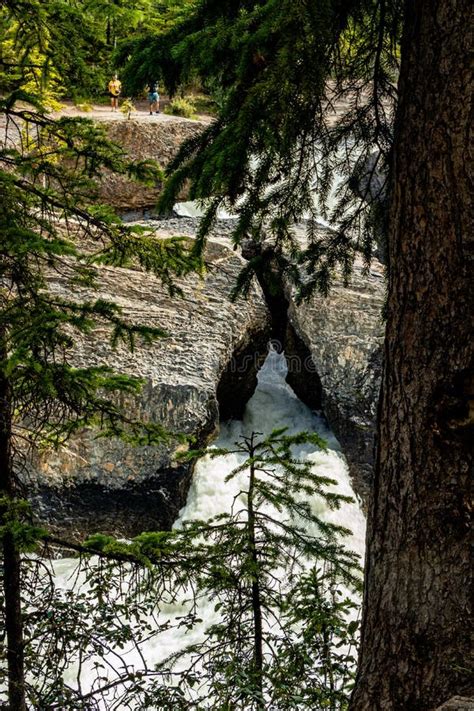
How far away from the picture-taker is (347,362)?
410 inches

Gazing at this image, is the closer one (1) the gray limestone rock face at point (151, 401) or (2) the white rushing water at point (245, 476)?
(2) the white rushing water at point (245, 476)

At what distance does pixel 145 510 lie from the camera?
8.66 metres

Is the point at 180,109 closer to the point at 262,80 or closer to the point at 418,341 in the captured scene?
the point at 262,80

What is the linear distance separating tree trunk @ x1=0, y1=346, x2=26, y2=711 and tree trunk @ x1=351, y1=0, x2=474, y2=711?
2.13 m

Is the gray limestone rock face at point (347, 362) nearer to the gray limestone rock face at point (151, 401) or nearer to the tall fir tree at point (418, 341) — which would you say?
the gray limestone rock face at point (151, 401)

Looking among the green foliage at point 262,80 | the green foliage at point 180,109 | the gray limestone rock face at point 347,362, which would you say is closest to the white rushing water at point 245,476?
the gray limestone rock face at point 347,362

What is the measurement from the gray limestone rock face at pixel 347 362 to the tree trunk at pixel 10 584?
245 inches

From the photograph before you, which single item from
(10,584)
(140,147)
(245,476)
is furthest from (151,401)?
(140,147)

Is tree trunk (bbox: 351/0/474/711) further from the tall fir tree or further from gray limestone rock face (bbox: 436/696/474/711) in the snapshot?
gray limestone rock face (bbox: 436/696/474/711)

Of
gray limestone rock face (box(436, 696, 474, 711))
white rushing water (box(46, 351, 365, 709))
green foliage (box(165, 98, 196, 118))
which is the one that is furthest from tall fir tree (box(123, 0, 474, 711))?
green foliage (box(165, 98, 196, 118))

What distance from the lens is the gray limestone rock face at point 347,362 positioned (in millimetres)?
10070

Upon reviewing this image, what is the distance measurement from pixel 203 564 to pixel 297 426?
7238mm

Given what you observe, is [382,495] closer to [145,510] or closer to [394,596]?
[394,596]

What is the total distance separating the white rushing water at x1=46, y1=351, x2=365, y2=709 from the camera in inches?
283
